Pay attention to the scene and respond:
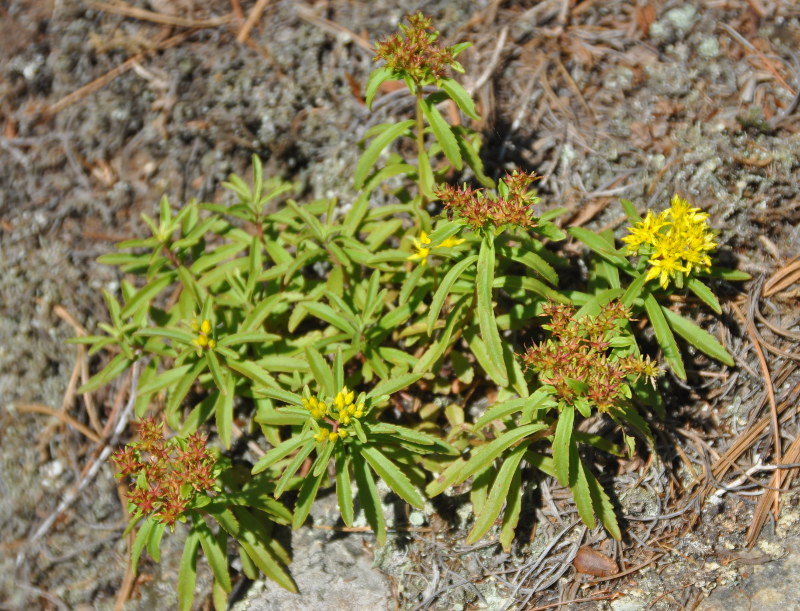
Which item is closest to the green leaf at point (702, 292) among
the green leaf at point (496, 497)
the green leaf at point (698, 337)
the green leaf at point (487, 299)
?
the green leaf at point (698, 337)

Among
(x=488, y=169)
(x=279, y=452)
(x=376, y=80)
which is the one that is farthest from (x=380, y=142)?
(x=279, y=452)

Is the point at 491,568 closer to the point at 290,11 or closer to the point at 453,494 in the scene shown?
the point at 453,494

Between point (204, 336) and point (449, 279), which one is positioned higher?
point (449, 279)

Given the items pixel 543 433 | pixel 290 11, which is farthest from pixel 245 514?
pixel 290 11

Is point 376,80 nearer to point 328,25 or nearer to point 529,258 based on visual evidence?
point 529,258

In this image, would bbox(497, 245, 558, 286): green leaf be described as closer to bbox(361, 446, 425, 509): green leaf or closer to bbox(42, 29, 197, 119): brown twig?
bbox(361, 446, 425, 509): green leaf

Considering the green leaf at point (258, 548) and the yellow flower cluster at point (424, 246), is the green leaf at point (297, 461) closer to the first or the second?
the green leaf at point (258, 548)
